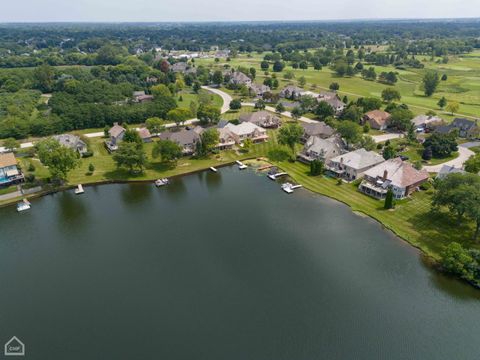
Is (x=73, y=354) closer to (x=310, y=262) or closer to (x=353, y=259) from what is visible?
(x=310, y=262)

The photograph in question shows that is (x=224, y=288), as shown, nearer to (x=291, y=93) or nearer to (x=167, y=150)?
(x=167, y=150)

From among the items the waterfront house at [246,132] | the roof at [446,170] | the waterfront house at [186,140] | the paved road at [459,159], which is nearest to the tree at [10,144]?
the waterfront house at [186,140]

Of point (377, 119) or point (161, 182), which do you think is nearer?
point (161, 182)

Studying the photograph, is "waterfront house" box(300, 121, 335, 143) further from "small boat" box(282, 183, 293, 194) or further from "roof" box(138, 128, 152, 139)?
"roof" box(138, 128, 152, 139)

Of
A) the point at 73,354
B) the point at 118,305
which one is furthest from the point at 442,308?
the point at 73,354

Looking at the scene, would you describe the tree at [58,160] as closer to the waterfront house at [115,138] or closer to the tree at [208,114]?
the waterfront house at [115,138]

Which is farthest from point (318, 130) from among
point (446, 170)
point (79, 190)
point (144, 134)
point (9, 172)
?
point (9, 172)
